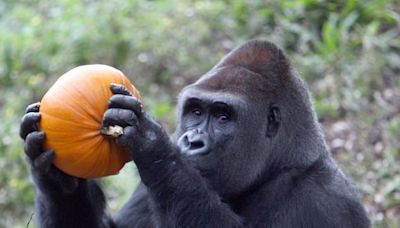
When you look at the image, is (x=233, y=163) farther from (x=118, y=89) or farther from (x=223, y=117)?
(x=118, y=89)

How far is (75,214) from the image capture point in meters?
5.70

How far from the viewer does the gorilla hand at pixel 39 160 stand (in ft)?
15.9

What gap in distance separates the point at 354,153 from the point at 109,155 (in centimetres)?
498

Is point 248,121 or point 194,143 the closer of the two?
point 194,143

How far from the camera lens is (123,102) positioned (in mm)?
4734

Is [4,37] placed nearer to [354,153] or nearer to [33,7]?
[33,7]

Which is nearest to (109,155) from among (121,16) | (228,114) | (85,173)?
(85,173)

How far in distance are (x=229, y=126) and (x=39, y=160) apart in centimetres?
127

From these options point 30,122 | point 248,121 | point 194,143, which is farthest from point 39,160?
point 248,121

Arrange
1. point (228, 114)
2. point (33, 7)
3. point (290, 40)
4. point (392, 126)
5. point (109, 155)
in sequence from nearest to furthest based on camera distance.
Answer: point (109, 155), point (228, 114), point (392, 126), point (290, 40), point (33, 7)

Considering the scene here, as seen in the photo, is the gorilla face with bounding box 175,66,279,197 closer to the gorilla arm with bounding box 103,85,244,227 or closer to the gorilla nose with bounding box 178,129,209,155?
the gorilla nose with bounding box 178,129,209,155

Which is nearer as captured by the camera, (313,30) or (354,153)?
(354,153)

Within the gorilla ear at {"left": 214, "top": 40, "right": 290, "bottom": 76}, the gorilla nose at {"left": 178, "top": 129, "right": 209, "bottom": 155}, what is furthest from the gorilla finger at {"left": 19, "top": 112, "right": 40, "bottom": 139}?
the gorilla ear at {"left": 214, "top": 40, "right": 290, "bottom": 76}

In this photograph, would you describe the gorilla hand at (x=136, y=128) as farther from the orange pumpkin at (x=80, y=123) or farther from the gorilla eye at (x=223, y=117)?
the gorilla eye at (x=223, y=117)
